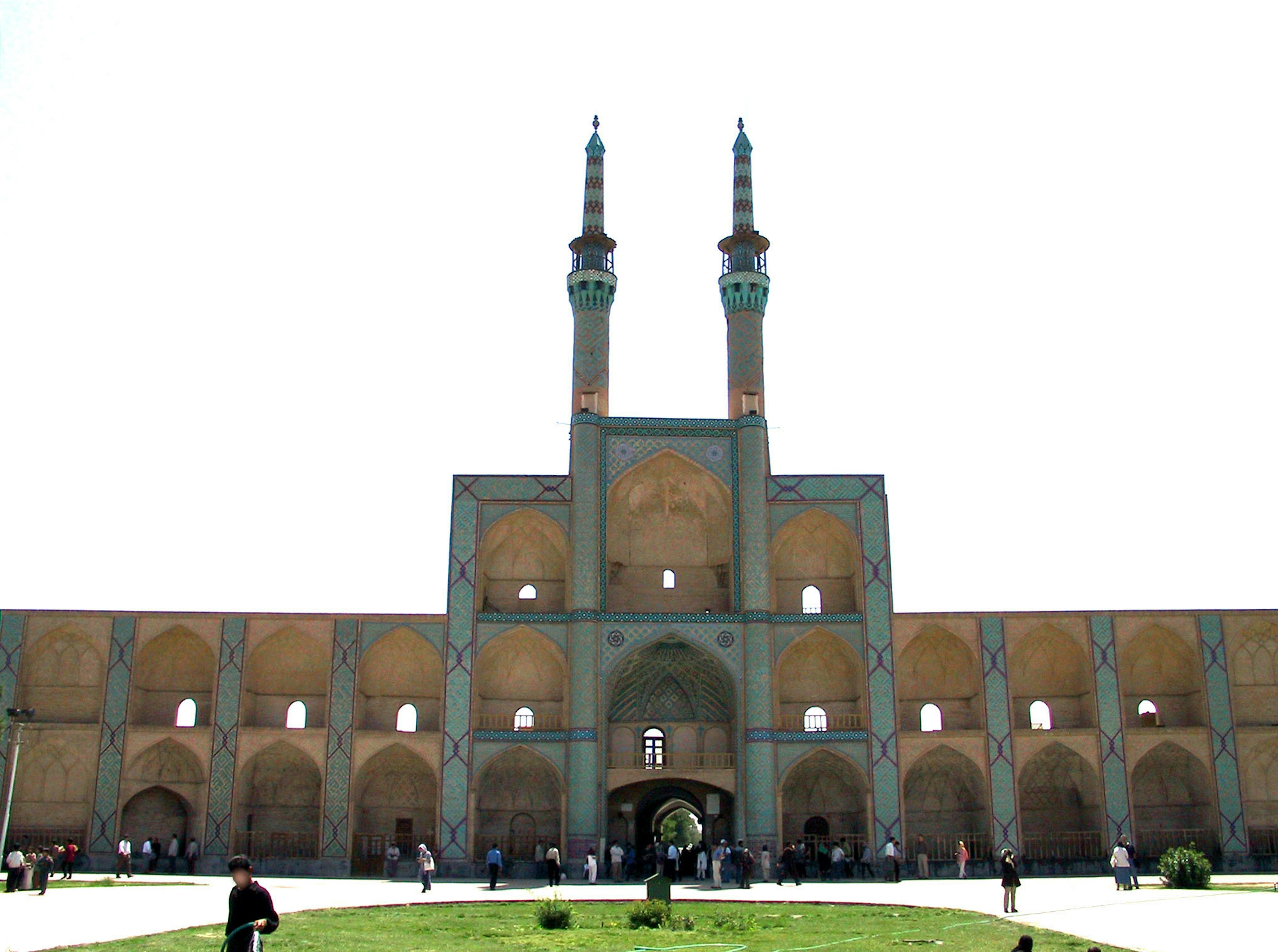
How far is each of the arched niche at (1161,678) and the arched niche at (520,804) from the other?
644 inches

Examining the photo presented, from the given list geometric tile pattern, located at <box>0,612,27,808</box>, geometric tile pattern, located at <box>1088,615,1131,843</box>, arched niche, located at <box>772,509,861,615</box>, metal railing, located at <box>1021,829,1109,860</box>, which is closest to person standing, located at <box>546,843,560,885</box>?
arched niche, located at <box>772,509,861,615</box>

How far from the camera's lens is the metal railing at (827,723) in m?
32.5

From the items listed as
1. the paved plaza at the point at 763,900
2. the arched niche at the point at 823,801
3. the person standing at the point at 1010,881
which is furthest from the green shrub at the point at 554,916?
the arched niche at the point at 823,801

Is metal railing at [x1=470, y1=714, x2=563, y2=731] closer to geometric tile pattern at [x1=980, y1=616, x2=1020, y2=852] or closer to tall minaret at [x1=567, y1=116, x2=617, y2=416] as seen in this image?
tall minaret at [x1=567, y1=116, x2=617, y2=416]

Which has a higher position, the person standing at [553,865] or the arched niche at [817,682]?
the arched niche at [817,682]

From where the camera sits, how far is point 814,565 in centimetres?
3512

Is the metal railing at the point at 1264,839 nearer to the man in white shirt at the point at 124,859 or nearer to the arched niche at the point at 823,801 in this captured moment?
the arched niche at the point at 823,801

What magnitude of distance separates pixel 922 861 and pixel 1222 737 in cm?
917

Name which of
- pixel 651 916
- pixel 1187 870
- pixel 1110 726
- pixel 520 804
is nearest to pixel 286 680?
pixel 520 804

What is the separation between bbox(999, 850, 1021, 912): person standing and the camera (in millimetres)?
18531

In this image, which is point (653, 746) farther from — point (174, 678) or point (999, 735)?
point (174, 678)

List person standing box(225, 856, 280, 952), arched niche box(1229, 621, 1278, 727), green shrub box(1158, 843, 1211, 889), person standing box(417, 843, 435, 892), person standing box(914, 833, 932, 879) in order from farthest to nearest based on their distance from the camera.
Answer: arched niche box(1229, 621, 1278, 727), person standing box(914, 833, 932, 879), person standing box(417, 843, 435, 892), green shrub box(1158, 843, 1211, 889), person standing box(225, 856, 280, 952)

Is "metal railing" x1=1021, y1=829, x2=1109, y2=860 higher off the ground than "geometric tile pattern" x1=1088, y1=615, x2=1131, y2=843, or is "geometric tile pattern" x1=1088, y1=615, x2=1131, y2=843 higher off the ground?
"geometric tile pattern" x1=1088, y1=615, x2=1131, y2=843

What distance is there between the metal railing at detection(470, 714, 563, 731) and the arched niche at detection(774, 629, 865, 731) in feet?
20.5
